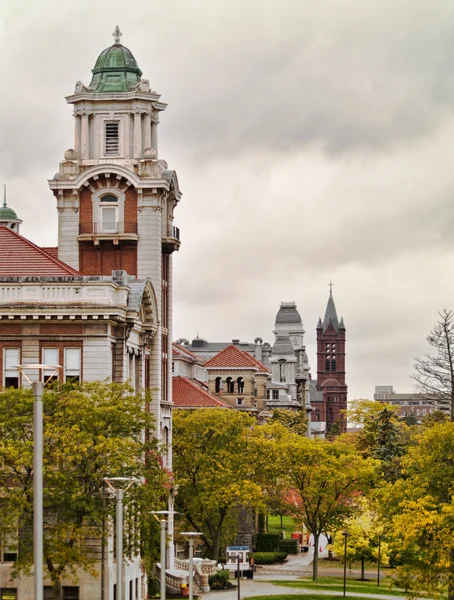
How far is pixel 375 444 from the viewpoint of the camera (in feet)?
400

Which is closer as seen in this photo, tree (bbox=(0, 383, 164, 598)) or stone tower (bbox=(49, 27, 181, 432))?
tree (bbox=(0, 383, 164, 598))

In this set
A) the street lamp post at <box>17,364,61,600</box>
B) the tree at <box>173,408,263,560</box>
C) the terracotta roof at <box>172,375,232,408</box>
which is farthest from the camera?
the terracotta roof at <box>172,375,232,408</box>

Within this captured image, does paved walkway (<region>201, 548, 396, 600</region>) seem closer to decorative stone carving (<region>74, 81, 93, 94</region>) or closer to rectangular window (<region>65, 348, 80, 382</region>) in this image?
rectangular window (<region>65, 348, 80, 382</region>)

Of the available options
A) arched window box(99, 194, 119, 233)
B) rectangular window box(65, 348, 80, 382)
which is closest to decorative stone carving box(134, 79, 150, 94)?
arched window box(99, 194, 119, 233)

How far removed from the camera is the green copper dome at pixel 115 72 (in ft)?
245

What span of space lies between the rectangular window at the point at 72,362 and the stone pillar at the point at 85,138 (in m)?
19.6

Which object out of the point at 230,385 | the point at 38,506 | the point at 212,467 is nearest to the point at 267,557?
the point at 212,467

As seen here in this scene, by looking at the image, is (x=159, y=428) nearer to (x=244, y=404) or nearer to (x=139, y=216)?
(x=139, y=216)

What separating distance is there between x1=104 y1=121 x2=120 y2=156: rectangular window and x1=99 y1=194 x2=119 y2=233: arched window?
111 inches

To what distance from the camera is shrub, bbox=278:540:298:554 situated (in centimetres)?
11425

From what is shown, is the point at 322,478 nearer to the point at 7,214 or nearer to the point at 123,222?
the point at 123,222

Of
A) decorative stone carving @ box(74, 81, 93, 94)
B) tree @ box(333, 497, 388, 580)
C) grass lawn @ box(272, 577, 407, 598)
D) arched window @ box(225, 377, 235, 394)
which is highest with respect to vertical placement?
decorative stone carving @ box(74, 81, 93, 94)

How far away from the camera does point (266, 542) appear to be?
367 feet

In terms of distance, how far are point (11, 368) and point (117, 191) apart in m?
18.3
